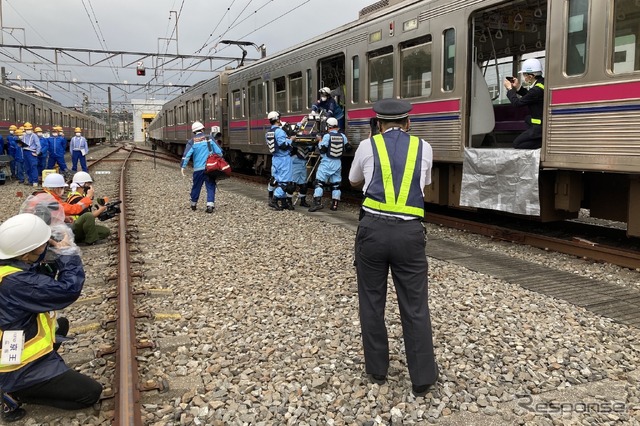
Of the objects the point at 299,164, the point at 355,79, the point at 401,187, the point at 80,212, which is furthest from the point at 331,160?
the point at 401,187

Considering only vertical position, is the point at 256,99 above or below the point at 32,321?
above

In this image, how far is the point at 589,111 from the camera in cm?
576

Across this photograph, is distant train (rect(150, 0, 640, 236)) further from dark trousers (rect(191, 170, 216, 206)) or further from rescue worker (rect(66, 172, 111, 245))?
rescue worker (rect(66, 172, 111, 245))

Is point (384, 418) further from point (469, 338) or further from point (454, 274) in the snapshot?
point (454, 274)

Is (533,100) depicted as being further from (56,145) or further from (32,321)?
(56,145)

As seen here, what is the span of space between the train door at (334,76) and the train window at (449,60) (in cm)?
341

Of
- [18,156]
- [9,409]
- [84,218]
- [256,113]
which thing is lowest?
[9,409]

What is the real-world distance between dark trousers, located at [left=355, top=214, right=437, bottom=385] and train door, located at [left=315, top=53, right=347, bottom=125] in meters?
7.96

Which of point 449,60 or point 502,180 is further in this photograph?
point 449,60

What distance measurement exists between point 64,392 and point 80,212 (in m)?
4.35

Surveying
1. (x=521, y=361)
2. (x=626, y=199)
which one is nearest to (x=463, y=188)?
(x=626, y=199)

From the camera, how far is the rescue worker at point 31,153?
50.9 feet

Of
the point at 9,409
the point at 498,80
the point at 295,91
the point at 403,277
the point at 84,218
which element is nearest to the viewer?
the point at 9,409

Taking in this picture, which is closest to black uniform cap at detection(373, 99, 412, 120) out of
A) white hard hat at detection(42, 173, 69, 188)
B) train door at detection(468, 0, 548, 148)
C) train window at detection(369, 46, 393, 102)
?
white hard hat at detection(42, 173, 69, 188)
